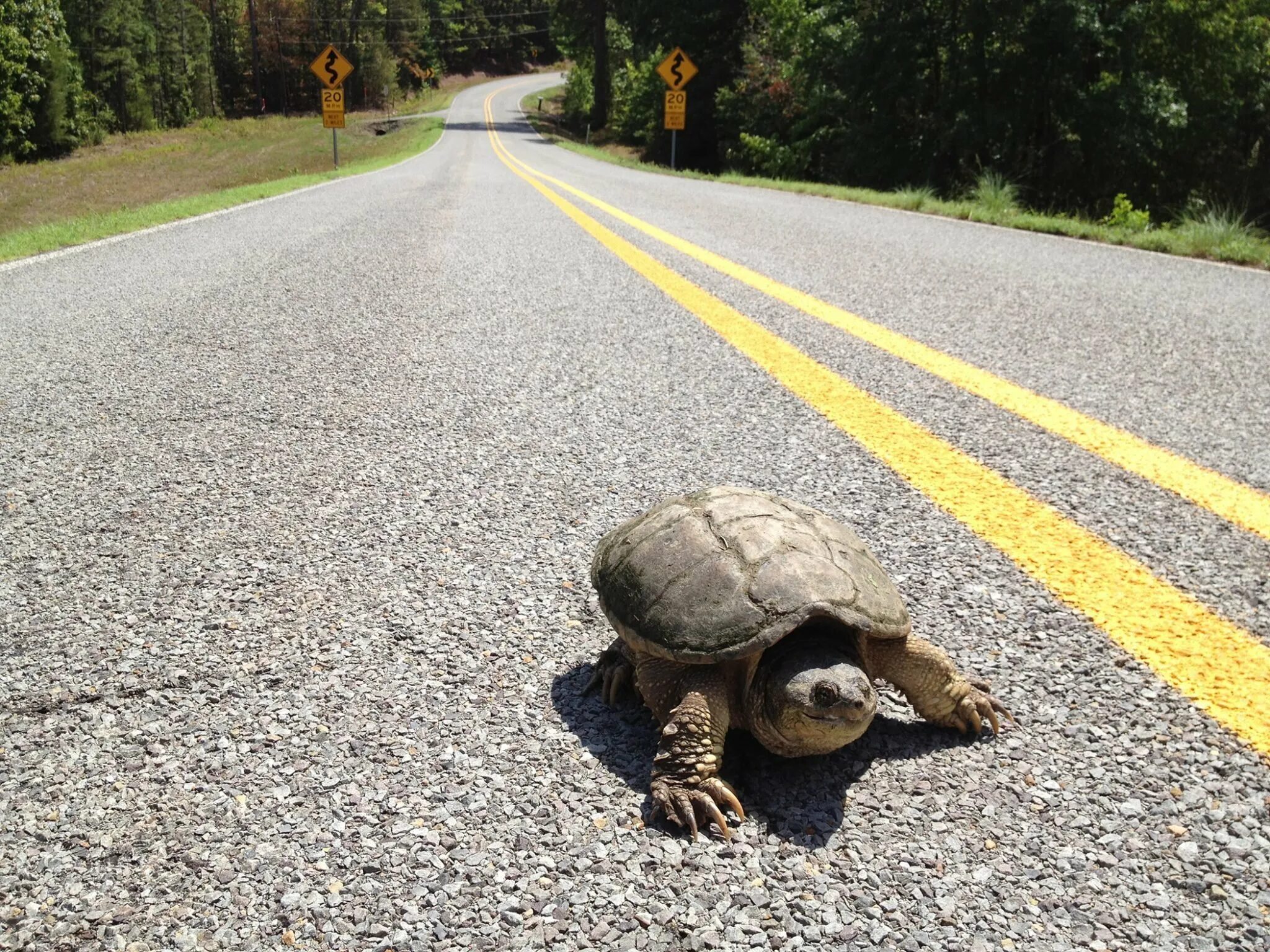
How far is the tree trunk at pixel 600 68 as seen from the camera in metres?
51.5

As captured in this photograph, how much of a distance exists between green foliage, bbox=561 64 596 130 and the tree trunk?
33.2 inches

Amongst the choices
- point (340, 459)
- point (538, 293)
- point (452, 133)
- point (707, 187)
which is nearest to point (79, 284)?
point (538, 293)

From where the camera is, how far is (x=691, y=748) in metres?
1.49

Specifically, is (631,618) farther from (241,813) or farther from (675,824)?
(241,813)

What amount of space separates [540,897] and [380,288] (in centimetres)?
529

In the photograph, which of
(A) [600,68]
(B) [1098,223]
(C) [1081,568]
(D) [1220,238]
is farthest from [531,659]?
(A) [600,68]

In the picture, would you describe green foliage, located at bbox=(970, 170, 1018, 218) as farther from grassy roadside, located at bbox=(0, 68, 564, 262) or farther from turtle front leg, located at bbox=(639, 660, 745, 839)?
turtle front leg, located at bbox=(639, 660, 745, 839)

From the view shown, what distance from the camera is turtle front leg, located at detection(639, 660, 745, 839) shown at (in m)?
1.41

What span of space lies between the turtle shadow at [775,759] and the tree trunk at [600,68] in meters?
54.7

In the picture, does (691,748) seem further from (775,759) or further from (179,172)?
(179,172)

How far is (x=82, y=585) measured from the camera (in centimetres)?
202

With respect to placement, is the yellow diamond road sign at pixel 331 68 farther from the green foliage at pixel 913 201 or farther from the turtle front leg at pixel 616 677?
the turtle front leg at pixel 616 677

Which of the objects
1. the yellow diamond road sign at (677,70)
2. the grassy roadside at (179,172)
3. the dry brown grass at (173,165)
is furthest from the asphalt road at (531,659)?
the yellow diamond road sign at (677,70)

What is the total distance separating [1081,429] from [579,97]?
5957cm
